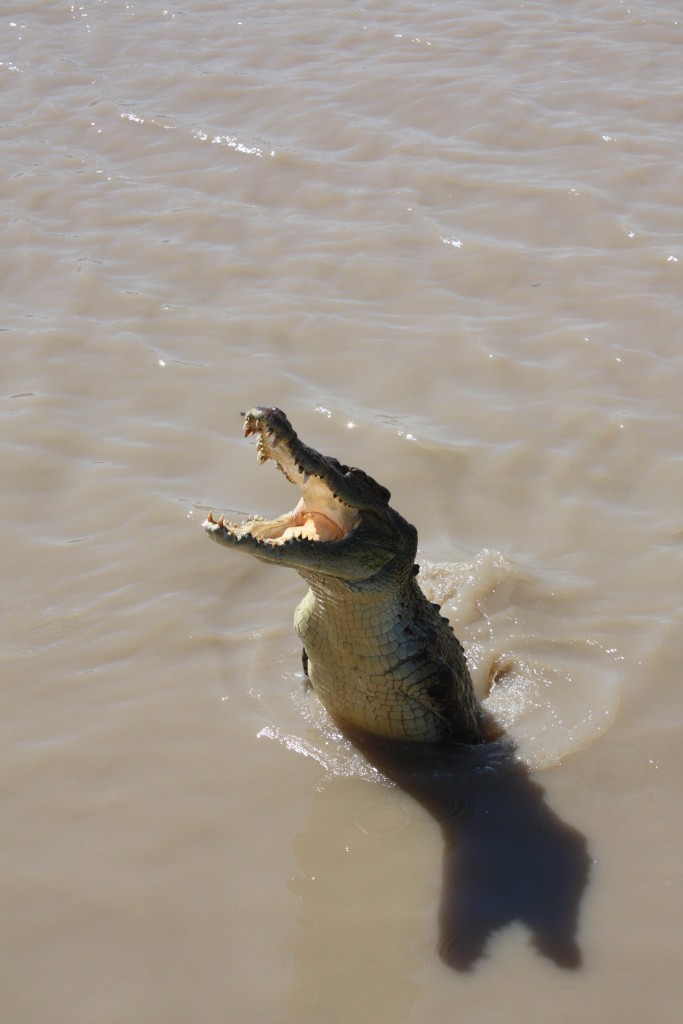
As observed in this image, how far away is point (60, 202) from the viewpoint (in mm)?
7859

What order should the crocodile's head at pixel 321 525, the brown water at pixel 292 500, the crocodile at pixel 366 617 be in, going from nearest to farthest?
1. the brown water at pixel 292 500
2. the crocodile's head at pixel 321 525
3. the crocodile at pixel 366 617

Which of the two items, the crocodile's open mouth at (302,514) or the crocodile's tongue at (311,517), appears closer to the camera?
the crocodile's open mouth at (302,514)

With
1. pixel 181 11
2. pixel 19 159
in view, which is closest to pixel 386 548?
pixel 19 159

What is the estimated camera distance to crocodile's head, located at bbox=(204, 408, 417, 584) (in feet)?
10.4

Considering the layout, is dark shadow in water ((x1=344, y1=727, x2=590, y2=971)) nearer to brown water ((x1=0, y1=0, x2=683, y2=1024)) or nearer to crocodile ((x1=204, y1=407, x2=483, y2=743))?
brown water ((x1=0, y1=0, x2=683, y2=1024))

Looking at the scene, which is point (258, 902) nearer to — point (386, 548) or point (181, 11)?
point (386, 548)

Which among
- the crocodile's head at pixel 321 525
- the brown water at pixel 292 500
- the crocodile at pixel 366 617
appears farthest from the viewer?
the crocodile at pixel 366 617

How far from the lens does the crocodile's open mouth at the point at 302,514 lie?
3.27 meters

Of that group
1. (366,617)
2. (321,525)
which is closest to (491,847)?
(366,617)

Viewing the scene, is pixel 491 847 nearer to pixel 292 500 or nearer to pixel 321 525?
pixel 321 525

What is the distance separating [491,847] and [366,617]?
83cm

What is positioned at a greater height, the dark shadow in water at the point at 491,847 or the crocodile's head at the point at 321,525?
the crocodile's head at the point at 321,525

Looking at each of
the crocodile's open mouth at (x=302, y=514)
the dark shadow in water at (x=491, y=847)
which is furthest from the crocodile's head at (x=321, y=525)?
the dark shadow in water at (x=491, y=847)

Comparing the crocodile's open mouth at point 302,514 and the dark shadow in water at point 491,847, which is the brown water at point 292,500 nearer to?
the dark shadow in water at point 491,847
